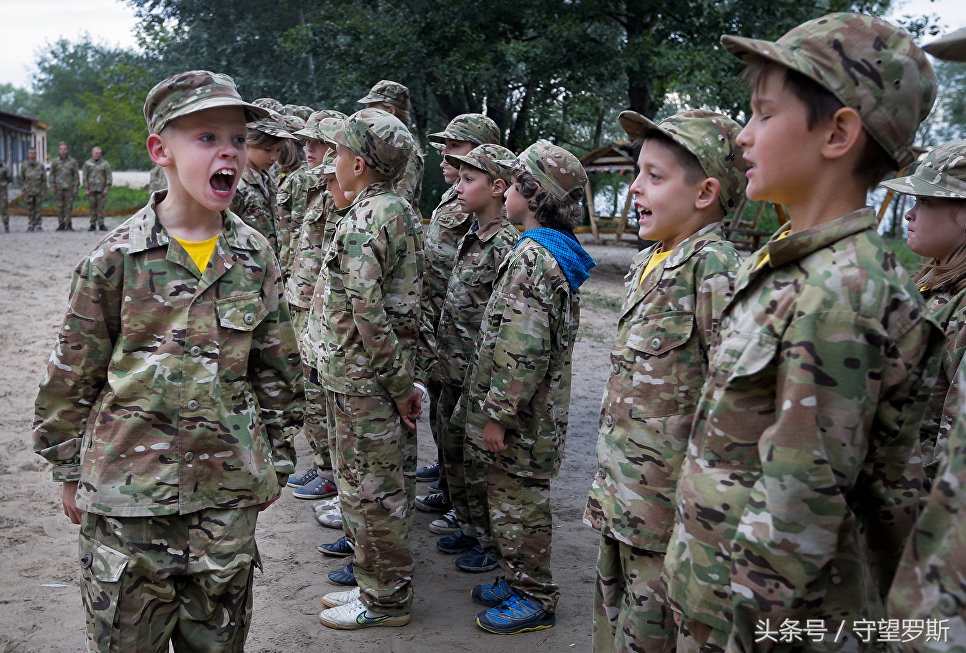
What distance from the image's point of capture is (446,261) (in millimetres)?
5918

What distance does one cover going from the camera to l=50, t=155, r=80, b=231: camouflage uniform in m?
22.3

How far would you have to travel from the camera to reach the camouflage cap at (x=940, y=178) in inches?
128

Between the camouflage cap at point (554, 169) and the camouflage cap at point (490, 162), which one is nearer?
the camouflage cap at point (554, 169)

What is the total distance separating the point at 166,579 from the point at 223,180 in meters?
1.36

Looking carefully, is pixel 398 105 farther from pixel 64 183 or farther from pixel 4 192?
pixel 4 192

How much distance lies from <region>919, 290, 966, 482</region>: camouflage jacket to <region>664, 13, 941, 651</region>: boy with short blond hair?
1374 millimetres

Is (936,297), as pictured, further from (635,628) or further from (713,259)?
(635,628)

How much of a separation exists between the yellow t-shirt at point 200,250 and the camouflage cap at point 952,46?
7.15 ft

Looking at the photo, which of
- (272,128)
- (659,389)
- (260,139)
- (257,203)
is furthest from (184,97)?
(257,203)

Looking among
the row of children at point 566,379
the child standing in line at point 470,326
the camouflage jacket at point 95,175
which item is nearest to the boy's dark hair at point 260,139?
the child standing in line at point 470,326

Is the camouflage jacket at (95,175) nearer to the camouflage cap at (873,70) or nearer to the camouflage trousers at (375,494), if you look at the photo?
the camouflage trousers at (375,494)

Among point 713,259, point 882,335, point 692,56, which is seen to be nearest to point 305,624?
point 713,259

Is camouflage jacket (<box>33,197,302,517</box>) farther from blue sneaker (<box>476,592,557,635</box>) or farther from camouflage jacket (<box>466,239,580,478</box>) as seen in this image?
A: blue sneaker (<box>476,592,557,635</box>)

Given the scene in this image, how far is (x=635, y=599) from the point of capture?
2.54 m
